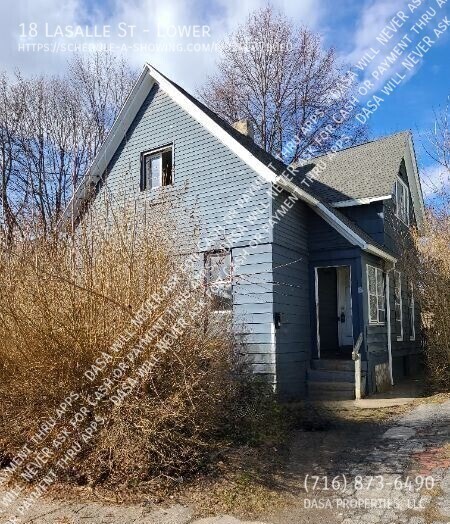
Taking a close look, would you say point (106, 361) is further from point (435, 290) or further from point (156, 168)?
point (435, 290)

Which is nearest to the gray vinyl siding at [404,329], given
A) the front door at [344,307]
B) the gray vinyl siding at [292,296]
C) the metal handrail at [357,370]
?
the front door at [344,307]

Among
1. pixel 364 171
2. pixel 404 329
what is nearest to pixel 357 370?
pixel 404 329

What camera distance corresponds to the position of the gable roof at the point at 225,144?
985 cm

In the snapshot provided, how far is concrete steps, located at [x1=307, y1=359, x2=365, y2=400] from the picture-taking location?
10.0 m

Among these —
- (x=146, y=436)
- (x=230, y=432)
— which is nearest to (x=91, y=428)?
(x=146, y=436)

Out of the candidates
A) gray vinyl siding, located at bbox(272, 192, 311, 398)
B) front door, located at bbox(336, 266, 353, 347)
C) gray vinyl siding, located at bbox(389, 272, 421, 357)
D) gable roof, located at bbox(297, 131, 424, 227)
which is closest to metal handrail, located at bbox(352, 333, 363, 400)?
gray vinyl siding, located at bbox(272, 192, 311, 398)

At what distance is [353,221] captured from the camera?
12555 mm

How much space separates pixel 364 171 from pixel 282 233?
16.0 ft

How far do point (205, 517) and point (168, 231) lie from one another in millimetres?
3600

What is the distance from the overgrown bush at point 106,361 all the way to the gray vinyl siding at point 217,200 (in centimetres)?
265

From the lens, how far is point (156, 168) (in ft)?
40.0

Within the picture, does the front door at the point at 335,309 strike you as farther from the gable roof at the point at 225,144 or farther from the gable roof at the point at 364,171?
the gable roof at the point at 364,171

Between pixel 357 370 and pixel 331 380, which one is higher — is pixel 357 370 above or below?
above

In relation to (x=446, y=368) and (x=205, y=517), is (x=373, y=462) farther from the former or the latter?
(x=446, y=368)
